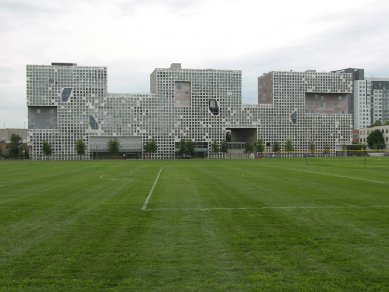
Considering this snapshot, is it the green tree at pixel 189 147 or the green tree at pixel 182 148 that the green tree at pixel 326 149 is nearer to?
the green tree at pixel 189 147

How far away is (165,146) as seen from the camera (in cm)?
17262

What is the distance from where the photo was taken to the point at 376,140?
589 ft

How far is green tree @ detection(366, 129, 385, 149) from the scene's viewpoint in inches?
6988

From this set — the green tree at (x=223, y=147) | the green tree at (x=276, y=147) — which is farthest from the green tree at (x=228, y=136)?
the green tree at (x=276, y=147)

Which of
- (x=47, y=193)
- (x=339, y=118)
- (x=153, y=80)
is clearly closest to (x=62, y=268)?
(x=47, y=193)

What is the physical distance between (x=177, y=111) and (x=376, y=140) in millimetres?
74983

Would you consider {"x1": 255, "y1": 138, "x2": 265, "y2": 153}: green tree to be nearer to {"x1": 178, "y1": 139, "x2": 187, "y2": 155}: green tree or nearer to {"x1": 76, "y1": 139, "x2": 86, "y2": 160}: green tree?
{"x1": 178, "y1": 139, "x2": 187, "y2": 155}: green tree

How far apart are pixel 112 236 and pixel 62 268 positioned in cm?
333

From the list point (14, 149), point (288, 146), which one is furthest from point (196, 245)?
point (288, 146)

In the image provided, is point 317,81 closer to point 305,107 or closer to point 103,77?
point 305,107

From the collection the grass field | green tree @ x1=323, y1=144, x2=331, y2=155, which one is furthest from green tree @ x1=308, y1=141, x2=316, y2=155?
the grass field

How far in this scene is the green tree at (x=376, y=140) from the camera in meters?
178

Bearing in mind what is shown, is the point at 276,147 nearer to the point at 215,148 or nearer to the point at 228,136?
the point at 228,136

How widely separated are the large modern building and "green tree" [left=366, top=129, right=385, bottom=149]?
9.06m
